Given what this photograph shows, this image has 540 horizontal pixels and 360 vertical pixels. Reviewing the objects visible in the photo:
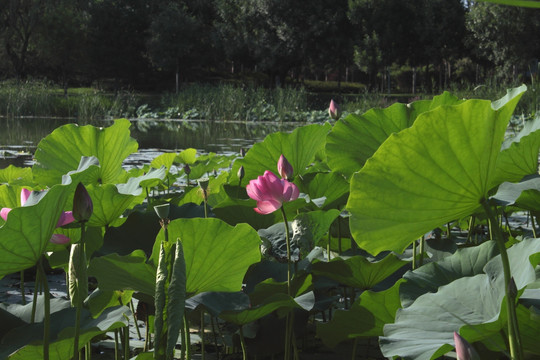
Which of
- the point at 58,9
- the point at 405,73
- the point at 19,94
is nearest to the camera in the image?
the point at 19,94

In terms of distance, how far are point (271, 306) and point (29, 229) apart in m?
0.41

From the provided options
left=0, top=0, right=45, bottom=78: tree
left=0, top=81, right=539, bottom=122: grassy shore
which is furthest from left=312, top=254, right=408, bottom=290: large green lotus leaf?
left=0, top=0, right=45, bottom=78: tree

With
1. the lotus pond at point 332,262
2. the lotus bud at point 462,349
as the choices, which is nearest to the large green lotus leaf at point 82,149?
the lotus pond at point 332,262

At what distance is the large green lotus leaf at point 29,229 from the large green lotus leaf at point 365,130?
0.80 meters

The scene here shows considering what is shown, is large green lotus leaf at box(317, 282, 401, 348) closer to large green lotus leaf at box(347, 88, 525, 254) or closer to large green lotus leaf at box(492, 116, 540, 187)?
large green lotus leaf at box(347, 88, 525, 254)

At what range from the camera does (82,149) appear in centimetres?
182

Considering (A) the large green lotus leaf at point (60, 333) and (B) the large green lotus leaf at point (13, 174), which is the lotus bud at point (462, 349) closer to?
(A) the large green lotus leaf at point (60, 333)

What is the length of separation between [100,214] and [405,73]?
4323 centimetres

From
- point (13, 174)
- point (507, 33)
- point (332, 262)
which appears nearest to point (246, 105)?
point (13, 174)

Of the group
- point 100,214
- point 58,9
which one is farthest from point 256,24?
point 100,214

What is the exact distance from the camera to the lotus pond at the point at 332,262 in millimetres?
792

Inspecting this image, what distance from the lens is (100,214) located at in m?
1.42

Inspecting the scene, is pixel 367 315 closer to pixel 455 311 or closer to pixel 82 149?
pixel 455 311

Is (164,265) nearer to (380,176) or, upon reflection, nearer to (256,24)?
(380,176)
